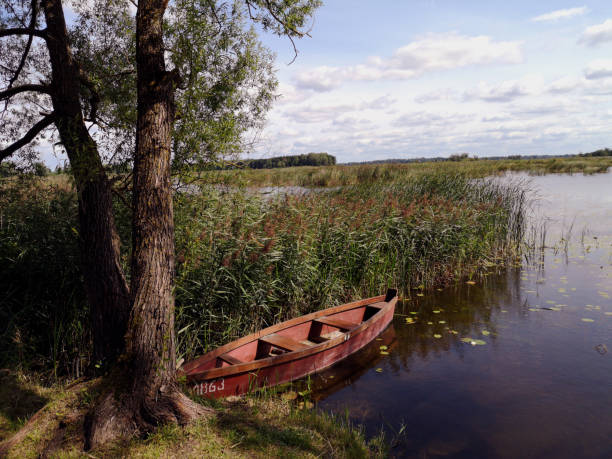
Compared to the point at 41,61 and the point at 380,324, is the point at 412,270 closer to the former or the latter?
the point at 380,324

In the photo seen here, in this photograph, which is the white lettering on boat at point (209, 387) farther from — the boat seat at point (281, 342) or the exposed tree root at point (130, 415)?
the boat seat at point (281, 342)

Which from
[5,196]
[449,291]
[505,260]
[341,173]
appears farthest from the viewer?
[341,173]

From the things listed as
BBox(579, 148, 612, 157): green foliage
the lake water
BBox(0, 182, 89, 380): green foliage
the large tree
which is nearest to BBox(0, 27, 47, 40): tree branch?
the large tree

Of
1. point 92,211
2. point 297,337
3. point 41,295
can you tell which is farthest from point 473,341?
point 41,295

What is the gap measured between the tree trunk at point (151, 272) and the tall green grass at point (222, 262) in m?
1.38

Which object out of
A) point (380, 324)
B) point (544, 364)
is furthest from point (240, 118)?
point (544, 364)

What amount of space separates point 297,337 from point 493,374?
290 cm

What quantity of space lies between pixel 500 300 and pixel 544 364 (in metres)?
2.92

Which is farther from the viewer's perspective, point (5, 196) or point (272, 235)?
point (272, 235)

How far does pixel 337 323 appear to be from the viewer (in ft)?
21.6

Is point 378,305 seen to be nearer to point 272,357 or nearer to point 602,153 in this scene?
point 272,357

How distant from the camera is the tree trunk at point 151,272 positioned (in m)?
3.45

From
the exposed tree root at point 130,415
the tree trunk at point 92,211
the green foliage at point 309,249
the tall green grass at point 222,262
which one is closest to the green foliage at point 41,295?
the tall green grass at point 222,262

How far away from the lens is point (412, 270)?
9.50 meters
